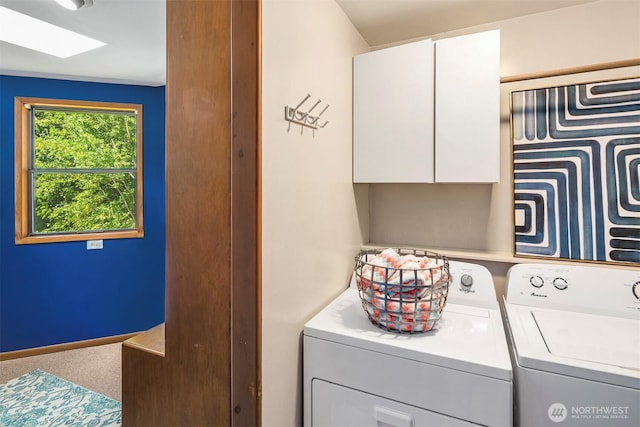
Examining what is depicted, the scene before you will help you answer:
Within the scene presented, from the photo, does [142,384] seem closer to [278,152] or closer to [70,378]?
[278,152]

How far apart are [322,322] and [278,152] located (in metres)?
0.66

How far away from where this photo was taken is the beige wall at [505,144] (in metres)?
1.43

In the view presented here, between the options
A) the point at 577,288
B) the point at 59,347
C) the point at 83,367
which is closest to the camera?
the point at 577,288

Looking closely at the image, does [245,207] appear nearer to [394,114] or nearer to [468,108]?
[394,114]

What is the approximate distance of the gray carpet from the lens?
2424mm

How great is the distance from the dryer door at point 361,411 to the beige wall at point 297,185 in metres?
0.10

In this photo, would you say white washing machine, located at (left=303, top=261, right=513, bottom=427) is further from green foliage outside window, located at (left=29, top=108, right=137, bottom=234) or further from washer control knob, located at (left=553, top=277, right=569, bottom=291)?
green foliage outside window, located at (left=29, top=108, right=137, bottom=234)

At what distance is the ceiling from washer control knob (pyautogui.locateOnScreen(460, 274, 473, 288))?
1.28m

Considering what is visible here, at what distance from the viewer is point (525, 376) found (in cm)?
93

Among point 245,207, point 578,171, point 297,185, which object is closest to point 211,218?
point 245,207

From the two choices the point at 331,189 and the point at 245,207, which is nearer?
the point at 245,207

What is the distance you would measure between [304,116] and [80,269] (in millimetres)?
2923

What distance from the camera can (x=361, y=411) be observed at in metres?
1.08

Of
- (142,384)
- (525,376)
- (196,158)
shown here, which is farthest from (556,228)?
(142,384)
